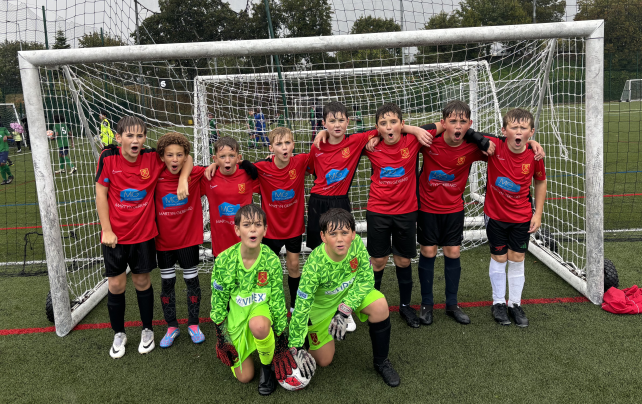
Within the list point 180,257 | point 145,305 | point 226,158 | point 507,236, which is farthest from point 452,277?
point 145,305

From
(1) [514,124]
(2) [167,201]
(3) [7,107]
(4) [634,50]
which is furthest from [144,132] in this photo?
(4) [634,50]

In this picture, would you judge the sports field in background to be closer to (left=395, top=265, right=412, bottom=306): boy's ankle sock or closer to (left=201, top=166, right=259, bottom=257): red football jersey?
(left=395, top=265, right=412, bottom=306): boy's ankle sock

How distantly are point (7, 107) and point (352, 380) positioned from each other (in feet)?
74.7

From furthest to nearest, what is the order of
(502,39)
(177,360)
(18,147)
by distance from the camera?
(18,147) → (502,39) → (177,360)

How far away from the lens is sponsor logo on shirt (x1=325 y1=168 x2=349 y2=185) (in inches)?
132

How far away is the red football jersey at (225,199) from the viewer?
329 cm

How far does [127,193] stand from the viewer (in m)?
3.16

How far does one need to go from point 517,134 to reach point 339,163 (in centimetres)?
137

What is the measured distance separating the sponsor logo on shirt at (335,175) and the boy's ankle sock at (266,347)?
50.2 inches

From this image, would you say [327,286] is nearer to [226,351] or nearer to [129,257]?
[226,351]

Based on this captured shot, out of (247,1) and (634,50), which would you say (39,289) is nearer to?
(247,1)

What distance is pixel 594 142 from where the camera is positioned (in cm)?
350

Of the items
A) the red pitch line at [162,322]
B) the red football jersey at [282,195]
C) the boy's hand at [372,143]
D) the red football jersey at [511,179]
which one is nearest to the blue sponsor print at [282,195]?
the red football jersey at [282,195]

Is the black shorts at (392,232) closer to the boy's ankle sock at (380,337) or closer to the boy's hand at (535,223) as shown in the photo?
the boy's ankle sock at (380,337)
